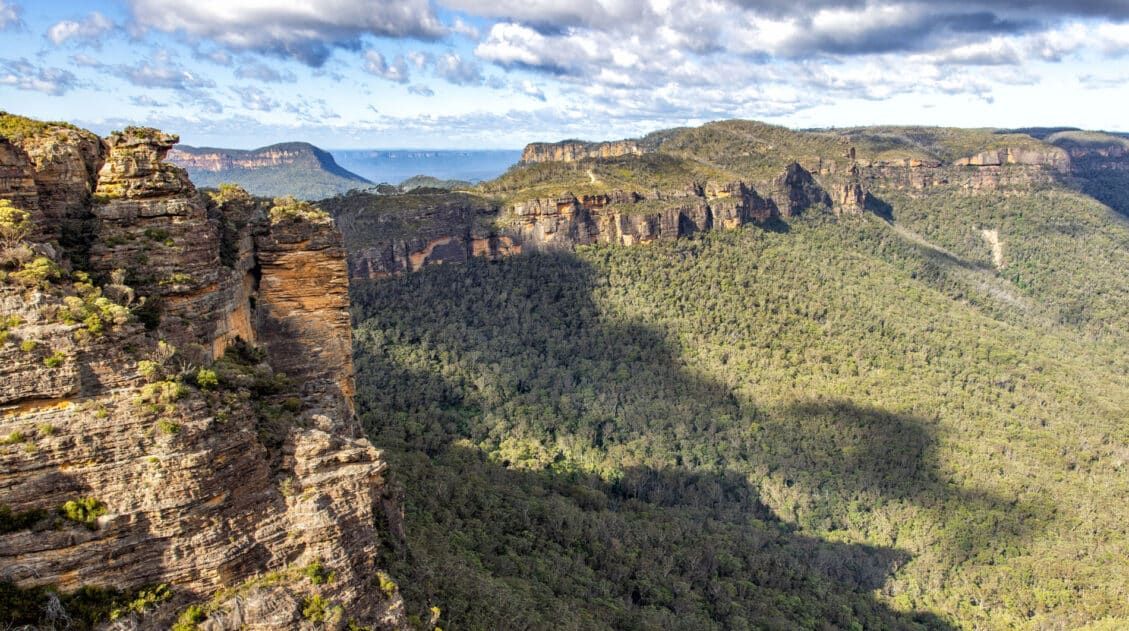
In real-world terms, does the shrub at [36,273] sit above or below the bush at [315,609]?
above

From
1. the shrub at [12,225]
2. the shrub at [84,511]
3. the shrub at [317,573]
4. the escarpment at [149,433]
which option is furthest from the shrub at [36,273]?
the shrub at [317,573]

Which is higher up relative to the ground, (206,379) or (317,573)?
(206,379)

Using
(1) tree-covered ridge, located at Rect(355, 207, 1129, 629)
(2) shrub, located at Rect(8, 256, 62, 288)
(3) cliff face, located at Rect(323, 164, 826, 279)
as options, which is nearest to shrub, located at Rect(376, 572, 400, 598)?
(1) tree-covered ridge, located at Rect(355, 207, 1129, 629)

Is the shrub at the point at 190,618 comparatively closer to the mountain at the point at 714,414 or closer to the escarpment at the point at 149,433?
the escarpment at the point at 149,433

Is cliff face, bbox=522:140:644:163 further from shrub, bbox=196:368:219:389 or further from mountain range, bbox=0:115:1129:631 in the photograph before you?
shrub, bbox=196:368:219:389

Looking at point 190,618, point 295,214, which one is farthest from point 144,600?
point 295,214

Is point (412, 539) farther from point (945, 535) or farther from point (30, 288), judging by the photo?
point (945, 535)

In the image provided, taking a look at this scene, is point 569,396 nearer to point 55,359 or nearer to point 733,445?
point 733,445
